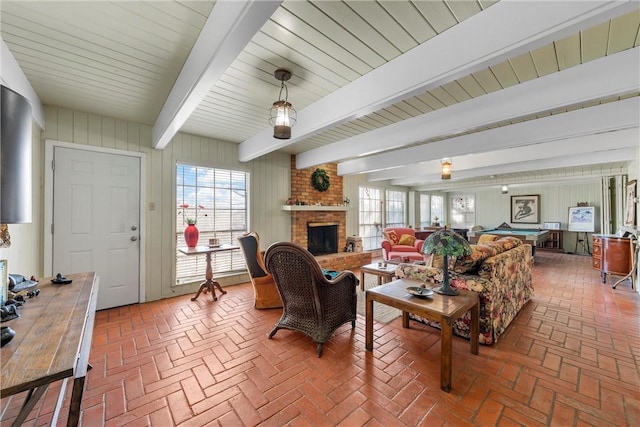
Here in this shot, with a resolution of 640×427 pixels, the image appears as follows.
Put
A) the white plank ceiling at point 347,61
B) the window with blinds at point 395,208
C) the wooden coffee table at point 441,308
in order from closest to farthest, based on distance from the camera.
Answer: the white plank ceiling at point 347,61 → the wooden coffee table at point 441,308 → the window with blinds at point 395,208

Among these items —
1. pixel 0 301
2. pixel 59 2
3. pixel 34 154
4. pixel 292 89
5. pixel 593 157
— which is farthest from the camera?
pixel 593 157

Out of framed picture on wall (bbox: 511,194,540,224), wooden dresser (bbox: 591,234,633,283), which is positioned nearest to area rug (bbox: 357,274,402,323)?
wooden dresser (bbox: 591,234,633,283)

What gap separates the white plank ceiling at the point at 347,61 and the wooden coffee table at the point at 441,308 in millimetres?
1615

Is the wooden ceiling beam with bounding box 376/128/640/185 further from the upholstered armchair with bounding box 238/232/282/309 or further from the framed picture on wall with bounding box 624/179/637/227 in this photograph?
the upholstered armchair with bounding box 238/232/282/309

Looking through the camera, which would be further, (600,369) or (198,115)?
(198,115)

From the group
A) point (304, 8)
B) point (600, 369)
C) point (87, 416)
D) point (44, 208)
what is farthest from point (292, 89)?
point (600, 369)

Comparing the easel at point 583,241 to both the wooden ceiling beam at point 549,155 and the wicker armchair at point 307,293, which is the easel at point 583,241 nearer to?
the wooden ceiling beam at point 549,155

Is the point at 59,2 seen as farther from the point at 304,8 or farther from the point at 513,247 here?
the point at 513,247

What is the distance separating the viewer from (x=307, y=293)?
2.40 metres

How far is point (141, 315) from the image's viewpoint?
3.16m

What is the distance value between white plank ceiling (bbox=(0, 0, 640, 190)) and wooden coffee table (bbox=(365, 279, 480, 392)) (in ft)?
5.30

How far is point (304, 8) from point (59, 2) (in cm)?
147

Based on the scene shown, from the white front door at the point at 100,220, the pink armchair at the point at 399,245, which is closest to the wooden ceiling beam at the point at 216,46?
the white front door at the point at 100,220

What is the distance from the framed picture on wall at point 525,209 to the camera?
342 inches
